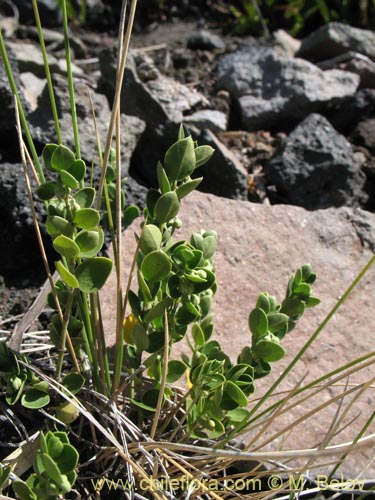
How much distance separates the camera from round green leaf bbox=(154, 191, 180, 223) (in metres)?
1.11

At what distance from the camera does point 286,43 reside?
322cm

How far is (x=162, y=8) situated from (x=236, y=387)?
2842mm

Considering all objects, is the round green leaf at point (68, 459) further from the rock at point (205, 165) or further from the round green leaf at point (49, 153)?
the rock at point (205, 165)

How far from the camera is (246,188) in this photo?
2314 mm

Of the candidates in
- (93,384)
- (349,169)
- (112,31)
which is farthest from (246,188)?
(112,31)

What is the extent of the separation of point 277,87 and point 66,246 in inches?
77.0

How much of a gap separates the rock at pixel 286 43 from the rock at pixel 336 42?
49mm

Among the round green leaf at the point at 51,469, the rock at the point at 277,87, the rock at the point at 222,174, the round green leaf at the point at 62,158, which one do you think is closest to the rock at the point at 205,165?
the rock at the point at 222,174

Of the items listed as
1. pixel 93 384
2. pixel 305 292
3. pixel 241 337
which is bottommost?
pixel 241 337

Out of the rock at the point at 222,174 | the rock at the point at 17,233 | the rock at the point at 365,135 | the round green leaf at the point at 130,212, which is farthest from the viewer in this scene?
the rock at the point at 365,135

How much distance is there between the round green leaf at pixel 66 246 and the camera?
0.99 m

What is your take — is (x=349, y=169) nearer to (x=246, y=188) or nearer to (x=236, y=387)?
(x=246, y=188)

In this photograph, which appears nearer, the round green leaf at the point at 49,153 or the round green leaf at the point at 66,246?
the round green leaf at the point at 66,246

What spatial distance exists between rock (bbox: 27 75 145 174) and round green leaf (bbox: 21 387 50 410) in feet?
3.05
